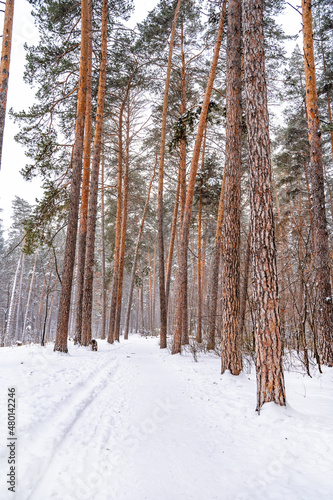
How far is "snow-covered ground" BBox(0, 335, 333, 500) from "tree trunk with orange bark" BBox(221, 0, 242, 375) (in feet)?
2.91

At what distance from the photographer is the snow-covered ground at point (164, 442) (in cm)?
190

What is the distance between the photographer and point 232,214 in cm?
542

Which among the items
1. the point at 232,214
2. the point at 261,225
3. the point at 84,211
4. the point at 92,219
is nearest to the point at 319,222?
the point at 232,214

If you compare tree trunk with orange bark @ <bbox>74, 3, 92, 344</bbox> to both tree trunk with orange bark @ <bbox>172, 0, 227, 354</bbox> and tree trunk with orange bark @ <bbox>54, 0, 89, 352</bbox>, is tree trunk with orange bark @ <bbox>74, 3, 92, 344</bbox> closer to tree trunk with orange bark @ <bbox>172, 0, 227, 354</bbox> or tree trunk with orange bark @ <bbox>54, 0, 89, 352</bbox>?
tree trunk with orange bark @ <bbox>54, 0, 89, 352</bbox>

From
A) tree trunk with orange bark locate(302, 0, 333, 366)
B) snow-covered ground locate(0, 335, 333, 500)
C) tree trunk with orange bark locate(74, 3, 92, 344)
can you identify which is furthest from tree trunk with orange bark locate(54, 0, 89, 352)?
tree trunk with orange bark locate(302, 0, 333, 366)

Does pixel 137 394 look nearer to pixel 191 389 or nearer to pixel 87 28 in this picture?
pixel 191 389

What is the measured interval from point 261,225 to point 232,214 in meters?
1.94

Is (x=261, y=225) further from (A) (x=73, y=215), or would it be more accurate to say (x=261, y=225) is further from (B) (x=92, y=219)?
(B) (x=92, y=219)

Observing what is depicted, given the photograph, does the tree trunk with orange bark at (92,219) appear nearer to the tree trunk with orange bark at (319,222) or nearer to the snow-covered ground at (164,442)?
the snow-covered ground at (164,442)

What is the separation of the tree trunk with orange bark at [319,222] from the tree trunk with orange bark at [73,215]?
6.83m

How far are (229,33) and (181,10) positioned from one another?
7.16m

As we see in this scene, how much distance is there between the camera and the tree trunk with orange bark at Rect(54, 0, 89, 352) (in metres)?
7.67

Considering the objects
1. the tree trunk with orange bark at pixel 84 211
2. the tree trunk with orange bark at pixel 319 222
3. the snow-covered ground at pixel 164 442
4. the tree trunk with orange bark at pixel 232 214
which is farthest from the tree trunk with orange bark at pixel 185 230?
the snow-covered ground at pixel 164 442

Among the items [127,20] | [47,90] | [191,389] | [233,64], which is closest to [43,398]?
[191,389]
